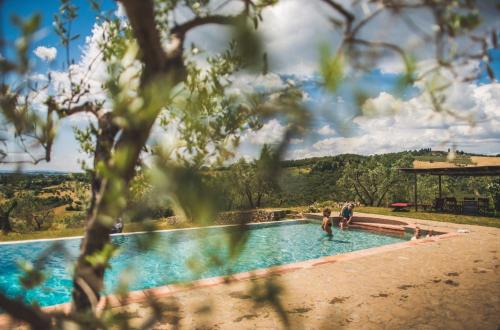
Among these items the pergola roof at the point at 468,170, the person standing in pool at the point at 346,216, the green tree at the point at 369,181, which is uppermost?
the pergola roof at the point at 468,170

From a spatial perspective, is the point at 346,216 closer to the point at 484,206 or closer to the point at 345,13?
the point at 484,206

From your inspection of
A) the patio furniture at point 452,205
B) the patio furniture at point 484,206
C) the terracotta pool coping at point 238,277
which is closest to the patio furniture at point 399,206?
the patio furniture at point 452,205

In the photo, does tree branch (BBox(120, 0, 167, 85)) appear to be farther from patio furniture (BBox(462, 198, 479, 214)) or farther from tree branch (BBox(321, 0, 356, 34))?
patio furniture (BBox(462, 198, 479, 214))

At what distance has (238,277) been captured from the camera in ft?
3.21

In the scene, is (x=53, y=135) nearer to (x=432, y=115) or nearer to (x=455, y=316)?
(x=432, y=115)

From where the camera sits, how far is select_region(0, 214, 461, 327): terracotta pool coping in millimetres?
947

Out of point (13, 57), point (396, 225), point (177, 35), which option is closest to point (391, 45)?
point (177, 35)

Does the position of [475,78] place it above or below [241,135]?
above

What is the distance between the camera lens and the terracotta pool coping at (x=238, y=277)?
95 centimetres

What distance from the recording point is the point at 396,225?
1586 cm

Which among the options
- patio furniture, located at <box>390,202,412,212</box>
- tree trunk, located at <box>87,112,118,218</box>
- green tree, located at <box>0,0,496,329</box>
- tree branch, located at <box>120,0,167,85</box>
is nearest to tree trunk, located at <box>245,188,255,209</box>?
green tree, located at <box>0,0,496,329</box>

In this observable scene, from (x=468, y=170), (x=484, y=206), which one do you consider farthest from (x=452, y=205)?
(x=468, y=170)

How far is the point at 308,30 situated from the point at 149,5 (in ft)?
1.49

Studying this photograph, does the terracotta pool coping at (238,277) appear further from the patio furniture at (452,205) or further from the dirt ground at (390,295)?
the patio furniture at (452,205)
